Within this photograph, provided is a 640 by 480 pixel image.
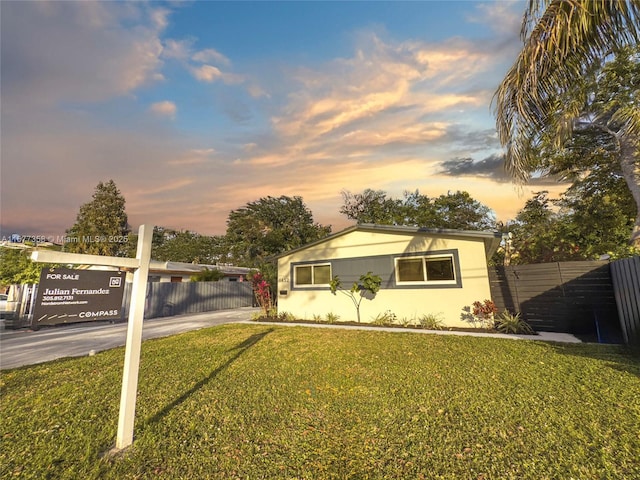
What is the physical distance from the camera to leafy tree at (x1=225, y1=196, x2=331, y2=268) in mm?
24828

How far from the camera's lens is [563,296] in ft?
22.8

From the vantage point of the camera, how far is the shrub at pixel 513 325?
712 cm

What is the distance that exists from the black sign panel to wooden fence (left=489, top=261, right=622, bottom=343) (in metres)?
9.12

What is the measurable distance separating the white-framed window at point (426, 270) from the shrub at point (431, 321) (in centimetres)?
106

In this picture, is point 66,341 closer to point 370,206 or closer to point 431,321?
point 431,321

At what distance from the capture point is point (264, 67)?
367 inches

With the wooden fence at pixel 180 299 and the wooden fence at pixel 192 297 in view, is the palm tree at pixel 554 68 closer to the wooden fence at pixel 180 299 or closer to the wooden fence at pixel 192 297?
the wooden fence at pixel 180 299

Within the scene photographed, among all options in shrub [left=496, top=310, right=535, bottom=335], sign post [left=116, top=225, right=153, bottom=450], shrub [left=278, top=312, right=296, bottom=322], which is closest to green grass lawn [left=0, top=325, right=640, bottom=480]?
sign post [left=116, top=225, right=153, bottom=450]

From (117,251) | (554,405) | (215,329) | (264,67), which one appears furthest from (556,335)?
(117,251)

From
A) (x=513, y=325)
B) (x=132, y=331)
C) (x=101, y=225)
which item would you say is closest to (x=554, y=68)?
(x=513, y=325)

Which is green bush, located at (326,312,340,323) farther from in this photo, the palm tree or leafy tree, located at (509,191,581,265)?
leafy tree, located at (509,191,581,265)

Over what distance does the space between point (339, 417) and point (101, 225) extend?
26.9 meters

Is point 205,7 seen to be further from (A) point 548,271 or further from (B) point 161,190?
(A) point 548,271

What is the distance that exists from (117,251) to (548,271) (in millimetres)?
30635
